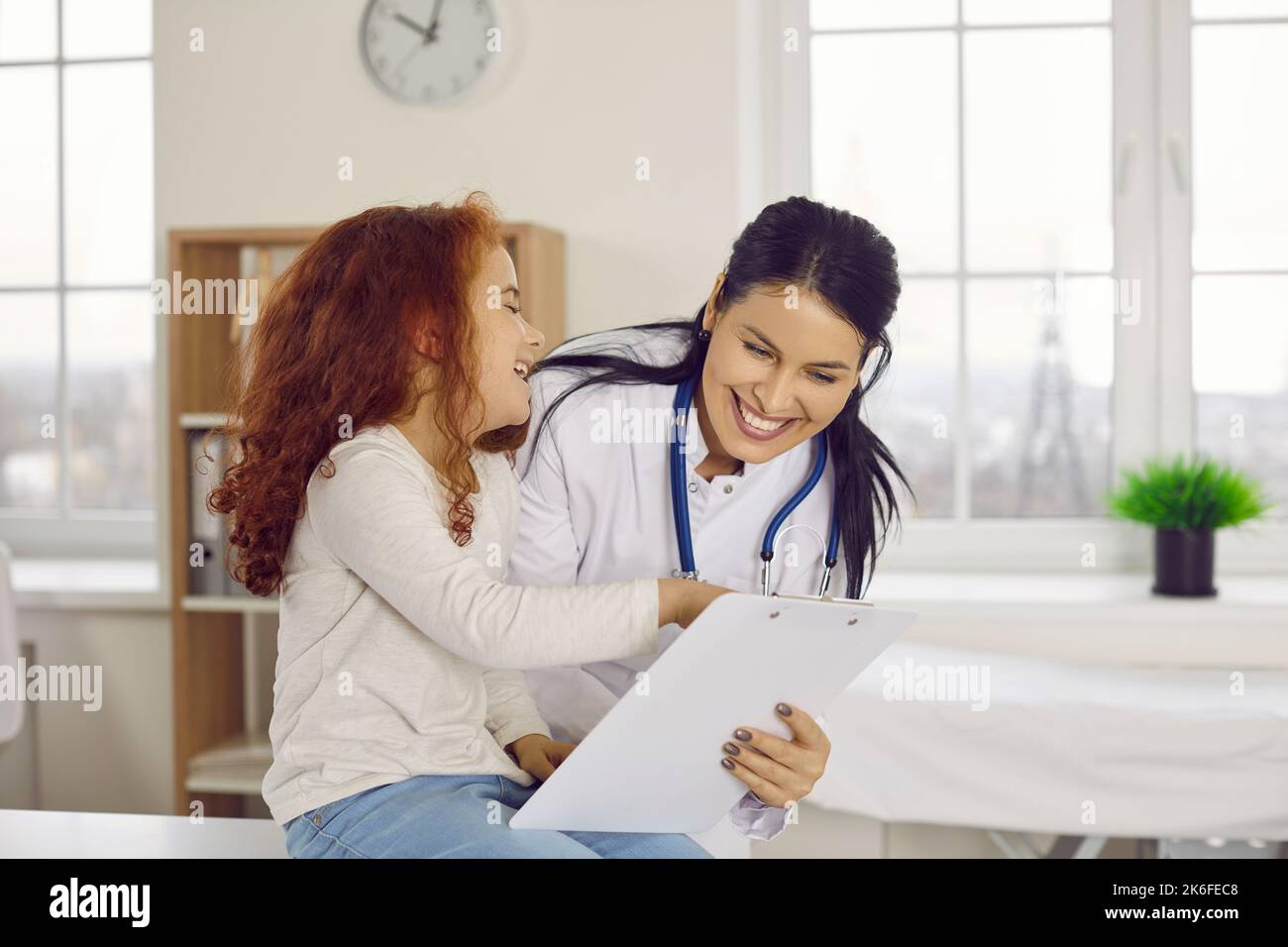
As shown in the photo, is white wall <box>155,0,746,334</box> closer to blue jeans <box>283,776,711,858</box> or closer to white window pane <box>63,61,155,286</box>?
white window pane <box>63,61,155,286</box>

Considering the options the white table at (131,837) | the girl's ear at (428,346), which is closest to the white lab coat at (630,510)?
the girl's ear at (428,346)

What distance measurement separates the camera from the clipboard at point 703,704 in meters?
1.07

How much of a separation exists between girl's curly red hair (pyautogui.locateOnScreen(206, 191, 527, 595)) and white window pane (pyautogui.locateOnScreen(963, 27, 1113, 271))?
200 centimetres

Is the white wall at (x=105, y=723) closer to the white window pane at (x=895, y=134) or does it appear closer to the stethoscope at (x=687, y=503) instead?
the stethoscope at (x=687, y=503)

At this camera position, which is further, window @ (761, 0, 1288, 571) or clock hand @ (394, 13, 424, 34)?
window @ (761, 0, 1288, 571)

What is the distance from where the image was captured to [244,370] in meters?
1.46

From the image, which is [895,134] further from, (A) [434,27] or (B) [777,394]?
(B) [777,394]

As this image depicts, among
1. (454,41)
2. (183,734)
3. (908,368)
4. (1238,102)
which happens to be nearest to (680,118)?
(454,41)

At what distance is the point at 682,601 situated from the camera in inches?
44.7

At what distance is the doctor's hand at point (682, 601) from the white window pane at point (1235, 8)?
2468 millimetres

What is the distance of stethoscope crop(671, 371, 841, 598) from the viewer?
57.6 inches

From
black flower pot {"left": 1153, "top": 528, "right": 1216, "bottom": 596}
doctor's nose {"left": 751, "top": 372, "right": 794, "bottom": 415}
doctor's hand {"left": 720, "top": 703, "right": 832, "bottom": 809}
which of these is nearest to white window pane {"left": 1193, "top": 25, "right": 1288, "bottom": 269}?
black flower pot {"left": 1153, "top": 528, "right": 1216, "bottom": 596}

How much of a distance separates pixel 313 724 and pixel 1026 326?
7.46 ft

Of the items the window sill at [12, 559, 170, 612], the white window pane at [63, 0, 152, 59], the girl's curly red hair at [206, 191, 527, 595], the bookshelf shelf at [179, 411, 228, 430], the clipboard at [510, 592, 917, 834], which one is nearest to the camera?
the clipboard at [510, 592, 917, 834]
